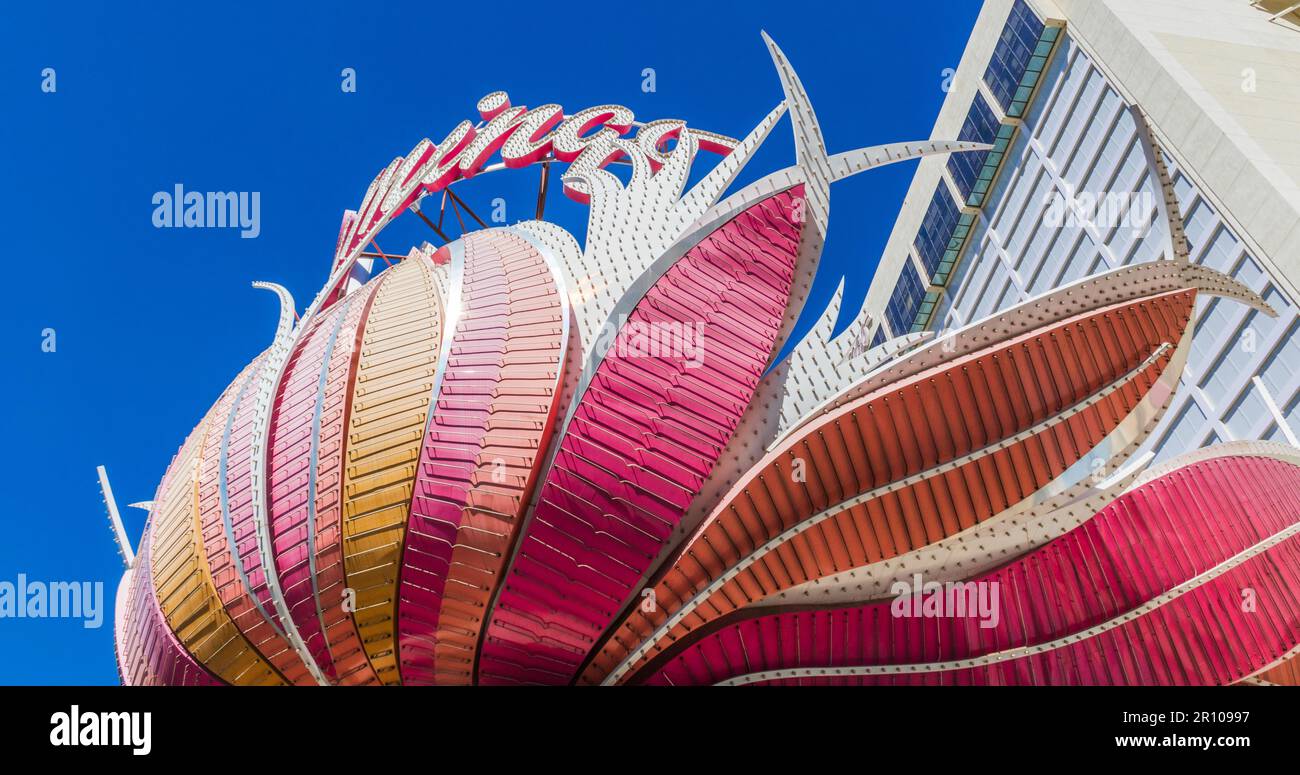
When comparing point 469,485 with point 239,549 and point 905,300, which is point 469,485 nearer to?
point 239,549

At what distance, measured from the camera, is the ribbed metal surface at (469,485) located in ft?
30.7

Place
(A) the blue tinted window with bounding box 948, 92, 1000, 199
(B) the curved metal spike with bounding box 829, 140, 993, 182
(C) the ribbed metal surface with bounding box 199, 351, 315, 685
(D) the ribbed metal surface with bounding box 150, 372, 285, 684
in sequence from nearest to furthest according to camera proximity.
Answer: (C) the ribbed metal surface with bounding box 199, 351, 315, 685
(D) the ribbed metal surface with bounding box 150, 372, 285, 684
(B) the curved metal spike with bounding box 829, 140, 993, 182
(A) the blue tinted window with bounding box 948, 92, 1000, 199

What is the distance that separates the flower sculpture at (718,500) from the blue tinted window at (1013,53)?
114 feet

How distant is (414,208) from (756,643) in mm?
8297

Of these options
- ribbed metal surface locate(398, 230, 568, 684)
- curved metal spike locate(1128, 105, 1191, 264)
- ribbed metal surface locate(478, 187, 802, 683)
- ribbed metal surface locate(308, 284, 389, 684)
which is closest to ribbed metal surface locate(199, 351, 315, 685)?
ribbed metal surface locate(308, 284, 389, 684)

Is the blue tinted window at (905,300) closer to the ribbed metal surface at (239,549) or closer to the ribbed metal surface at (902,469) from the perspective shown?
the ribbed metal surface at (902,469)

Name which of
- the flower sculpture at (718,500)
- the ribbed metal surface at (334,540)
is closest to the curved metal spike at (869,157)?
the flower sculpture at (718,500)

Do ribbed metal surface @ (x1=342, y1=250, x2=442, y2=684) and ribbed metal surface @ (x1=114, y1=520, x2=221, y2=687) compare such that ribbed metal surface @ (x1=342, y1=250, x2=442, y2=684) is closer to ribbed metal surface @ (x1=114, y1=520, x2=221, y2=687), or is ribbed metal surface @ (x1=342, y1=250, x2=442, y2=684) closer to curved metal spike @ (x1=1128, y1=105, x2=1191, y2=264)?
ribbed metal surface @ (x1=114, y1=520, x2=221, y2=687)

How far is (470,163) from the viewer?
1449cm

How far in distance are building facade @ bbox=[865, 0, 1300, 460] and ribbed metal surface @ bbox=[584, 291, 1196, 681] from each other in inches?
901

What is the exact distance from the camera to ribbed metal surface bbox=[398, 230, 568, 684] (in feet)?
30.7

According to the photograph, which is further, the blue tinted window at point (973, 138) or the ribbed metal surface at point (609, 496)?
the blue tinted window at point (973, 138)

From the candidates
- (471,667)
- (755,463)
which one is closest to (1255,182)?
(755,463)
